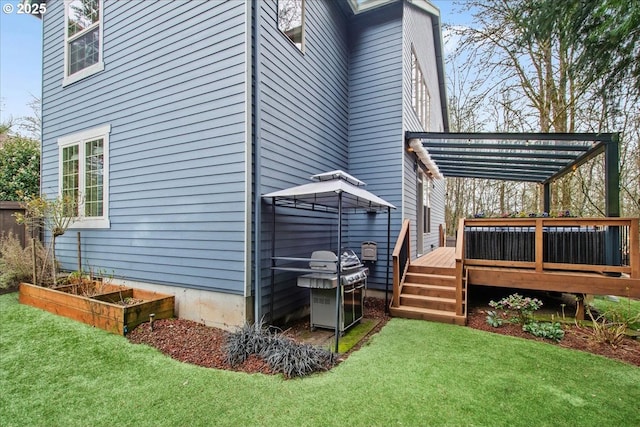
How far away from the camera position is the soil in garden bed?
3641mm

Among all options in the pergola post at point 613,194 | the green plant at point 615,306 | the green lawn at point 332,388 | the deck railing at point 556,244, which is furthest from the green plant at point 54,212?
the green plant at point 615,306

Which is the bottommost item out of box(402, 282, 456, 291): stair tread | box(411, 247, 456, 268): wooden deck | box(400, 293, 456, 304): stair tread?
box(400, 293, 456, 304): stair tread

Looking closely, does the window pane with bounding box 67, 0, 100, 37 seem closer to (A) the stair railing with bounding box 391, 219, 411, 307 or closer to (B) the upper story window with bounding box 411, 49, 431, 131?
(B) the upper story window with bounding box 411, 49, 431, 131

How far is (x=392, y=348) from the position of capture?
407 centimetres

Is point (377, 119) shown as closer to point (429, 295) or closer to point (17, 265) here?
point (429, 295)

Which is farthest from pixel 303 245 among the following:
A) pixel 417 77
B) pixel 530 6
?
pixel 417 77

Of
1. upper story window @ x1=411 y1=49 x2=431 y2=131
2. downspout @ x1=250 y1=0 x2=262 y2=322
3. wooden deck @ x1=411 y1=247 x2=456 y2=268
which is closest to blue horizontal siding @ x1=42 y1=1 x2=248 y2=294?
downspout @ x1=250 y1=0 x2=262 y2=322

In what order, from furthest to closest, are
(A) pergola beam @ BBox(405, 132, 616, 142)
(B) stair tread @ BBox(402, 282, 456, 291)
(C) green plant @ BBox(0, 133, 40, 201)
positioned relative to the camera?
(C) green plant @ BBox(0, 133, 40, 201), (B) stair tread @ BBox(402, 282, 456, 291), (A) pergola beam @ BBox(405, 132, 616, 142)

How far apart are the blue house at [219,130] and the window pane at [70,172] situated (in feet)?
0.14

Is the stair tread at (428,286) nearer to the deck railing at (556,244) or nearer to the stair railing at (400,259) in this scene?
the stair railing at (400,259)

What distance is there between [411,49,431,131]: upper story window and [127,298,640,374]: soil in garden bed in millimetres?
5786

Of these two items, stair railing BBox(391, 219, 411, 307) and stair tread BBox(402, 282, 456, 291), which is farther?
stair tread BBox(402, 282, 456, 291)

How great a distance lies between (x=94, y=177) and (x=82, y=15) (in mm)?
3514

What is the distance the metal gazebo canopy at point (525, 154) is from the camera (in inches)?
202
